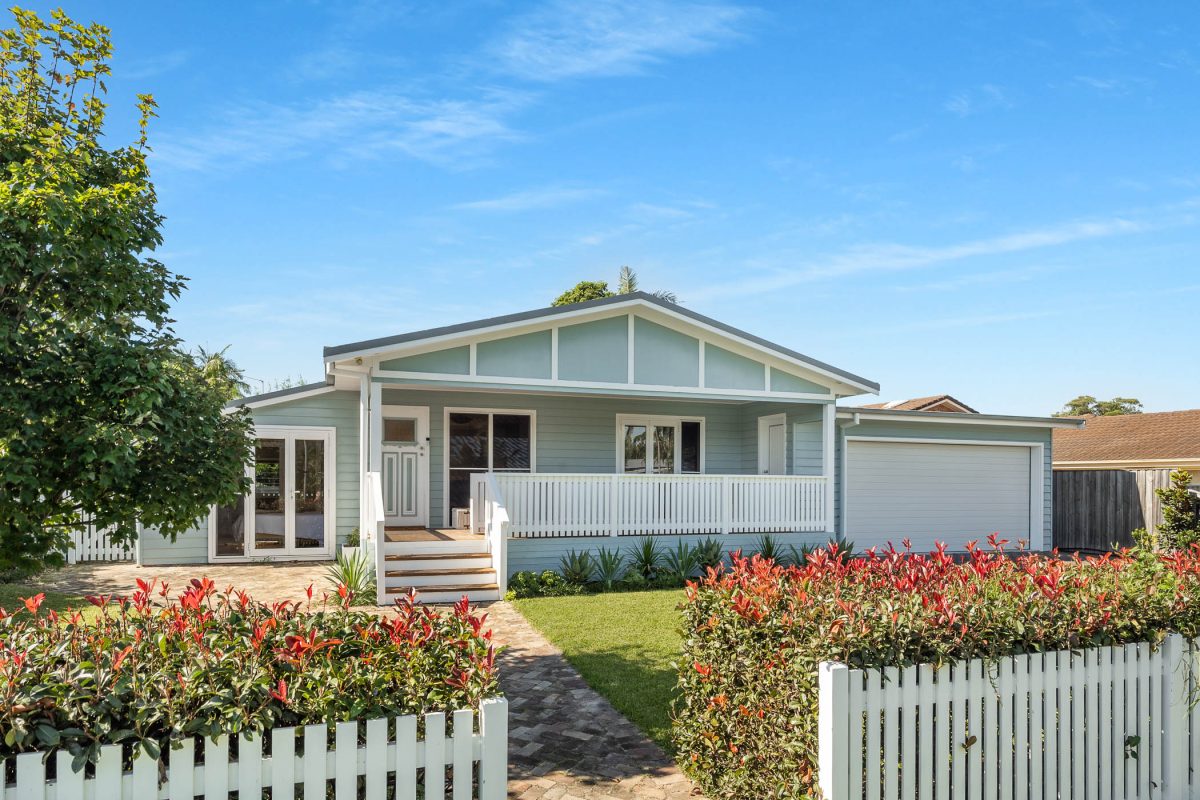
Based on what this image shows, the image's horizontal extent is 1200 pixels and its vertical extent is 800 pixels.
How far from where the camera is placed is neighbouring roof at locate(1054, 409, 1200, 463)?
21156 millimetres

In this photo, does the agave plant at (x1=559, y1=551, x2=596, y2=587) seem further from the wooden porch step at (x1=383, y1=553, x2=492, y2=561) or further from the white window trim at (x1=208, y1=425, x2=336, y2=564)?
the white window trim at (x1=208, y1=425, x2=336, y2=564)

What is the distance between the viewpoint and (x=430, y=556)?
11742mm

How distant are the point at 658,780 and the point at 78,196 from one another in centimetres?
529

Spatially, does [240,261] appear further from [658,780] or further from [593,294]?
[658,780]

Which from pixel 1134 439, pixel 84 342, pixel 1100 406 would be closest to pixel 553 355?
pixel 84 342

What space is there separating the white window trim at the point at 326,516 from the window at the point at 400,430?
1.11 m

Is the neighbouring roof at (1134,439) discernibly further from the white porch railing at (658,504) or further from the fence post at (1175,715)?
the fence post at (1175,715)

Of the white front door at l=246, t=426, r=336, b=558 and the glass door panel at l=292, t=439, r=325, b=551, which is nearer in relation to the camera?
the white front door at l=246, t=426, r=336, b=558

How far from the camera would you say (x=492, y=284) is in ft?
71.2

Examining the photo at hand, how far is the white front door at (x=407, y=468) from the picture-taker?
14.8 metres

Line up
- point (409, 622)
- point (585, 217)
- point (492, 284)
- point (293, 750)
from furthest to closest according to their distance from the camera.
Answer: point (492, 284)
point (585, 217)
point (409, 622)
point (293, 750)

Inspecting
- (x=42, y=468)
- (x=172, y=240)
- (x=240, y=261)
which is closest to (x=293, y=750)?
(x=42, y=468)

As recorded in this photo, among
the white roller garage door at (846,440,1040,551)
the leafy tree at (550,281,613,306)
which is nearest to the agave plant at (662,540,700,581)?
the white roller garage door at (846,440,1040,551)

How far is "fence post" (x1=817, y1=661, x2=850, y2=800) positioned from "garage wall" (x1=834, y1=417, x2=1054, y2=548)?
12876 mm
